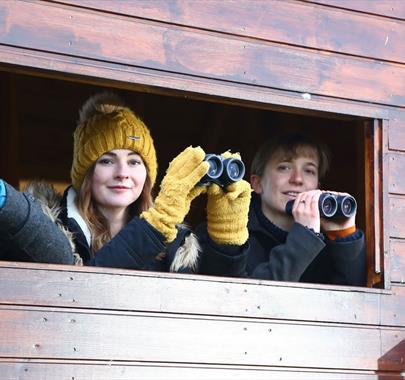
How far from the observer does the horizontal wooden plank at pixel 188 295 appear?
4.33 meters

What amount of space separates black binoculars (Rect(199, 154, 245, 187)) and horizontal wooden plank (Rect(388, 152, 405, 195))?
74 centimetres

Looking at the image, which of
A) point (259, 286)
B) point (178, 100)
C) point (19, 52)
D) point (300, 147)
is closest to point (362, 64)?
point (300, 147)

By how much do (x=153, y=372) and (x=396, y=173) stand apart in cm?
130

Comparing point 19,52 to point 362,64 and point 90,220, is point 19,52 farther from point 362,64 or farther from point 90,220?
point 362,64

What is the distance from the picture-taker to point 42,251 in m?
4.32

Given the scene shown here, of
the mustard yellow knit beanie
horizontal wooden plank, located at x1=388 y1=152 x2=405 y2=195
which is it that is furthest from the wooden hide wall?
the mustard yellow knit beanie

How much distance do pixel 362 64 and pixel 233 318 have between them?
1171 millimetres

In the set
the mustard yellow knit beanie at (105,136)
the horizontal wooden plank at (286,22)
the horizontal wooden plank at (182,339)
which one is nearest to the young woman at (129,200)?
the mustard yellow knit beanie at (105,136)

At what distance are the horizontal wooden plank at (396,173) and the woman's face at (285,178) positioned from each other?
1.42 feet

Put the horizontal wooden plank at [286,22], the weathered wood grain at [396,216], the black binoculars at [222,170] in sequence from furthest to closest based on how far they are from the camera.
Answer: the weathered wood grain at [396,216], the horizontal wooden plank at [286,22], the black binoculars at [222,170]

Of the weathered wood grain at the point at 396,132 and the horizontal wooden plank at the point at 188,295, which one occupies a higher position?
the weathered wood grain at the point at 396,132

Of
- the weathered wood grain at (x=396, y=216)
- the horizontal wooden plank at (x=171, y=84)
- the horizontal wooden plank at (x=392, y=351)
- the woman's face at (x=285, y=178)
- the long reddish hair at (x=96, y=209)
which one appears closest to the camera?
the horizontal wooden plank at (x=171, y=84)

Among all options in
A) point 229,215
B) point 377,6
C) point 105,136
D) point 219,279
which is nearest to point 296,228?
point 229,215

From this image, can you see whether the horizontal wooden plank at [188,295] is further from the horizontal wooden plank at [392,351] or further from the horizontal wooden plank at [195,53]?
the horizontal wooden plank at [195,53]
